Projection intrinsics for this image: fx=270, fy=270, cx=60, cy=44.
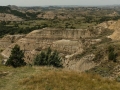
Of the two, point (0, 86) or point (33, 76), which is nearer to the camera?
point (0, 86)

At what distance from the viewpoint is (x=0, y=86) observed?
11391mm

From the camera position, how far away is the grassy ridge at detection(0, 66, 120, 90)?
438 inches

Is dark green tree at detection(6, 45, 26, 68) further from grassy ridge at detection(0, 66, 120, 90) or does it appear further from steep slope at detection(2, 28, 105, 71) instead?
steep slope at detection(2, 28, 105, 71)

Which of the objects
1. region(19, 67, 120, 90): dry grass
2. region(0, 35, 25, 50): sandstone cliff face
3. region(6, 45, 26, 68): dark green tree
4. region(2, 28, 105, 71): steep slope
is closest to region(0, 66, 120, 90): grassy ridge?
region(19, 67, 120, 90): dry grass

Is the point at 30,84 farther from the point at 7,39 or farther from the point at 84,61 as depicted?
the point at 7,39

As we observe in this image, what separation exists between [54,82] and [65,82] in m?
0.48

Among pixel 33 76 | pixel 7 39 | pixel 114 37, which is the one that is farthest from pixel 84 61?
pixel 7 39

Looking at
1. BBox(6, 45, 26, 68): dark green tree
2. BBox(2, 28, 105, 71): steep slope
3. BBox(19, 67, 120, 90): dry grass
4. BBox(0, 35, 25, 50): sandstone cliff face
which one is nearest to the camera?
BBox(19, 67, 120, 90): dry grass

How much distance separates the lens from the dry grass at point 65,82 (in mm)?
11102

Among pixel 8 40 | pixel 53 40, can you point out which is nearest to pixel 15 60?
pixel 53 40

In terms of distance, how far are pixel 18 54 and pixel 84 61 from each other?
14.0 meters

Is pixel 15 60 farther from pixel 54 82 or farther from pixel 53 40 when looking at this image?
pixel 53 40

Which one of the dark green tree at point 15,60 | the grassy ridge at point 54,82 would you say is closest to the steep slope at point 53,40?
the dark green tree at point 15,60

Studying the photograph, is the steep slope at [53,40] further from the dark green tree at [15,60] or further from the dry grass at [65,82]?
the dry grass at [65,82]
